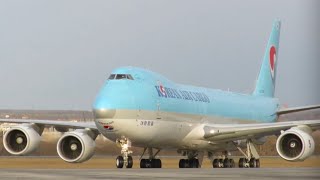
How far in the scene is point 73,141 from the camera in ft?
124

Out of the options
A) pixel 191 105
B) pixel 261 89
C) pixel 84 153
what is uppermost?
pixel 261 89

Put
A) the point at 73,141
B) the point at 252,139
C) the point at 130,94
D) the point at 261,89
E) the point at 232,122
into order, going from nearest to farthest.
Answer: the point at 130,94 < the point at 73,141 < the point at 252,139 < the point at 232,122 < the point at 261,89

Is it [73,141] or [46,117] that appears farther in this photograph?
[46,117]

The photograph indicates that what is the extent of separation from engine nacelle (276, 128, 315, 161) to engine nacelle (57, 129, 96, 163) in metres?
8.21

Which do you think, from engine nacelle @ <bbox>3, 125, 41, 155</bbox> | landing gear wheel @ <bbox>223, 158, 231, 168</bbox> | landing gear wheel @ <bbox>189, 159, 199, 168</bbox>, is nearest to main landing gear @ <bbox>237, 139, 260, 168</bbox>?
landing gear wheel @ <bbox>223, 158, 231, 168</bbox>

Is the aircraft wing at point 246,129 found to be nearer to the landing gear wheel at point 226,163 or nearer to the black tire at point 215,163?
the black tire at point 215,163

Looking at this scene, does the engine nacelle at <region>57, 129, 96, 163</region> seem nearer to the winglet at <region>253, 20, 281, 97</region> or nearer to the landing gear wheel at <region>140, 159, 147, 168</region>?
the landing gear wheel at <region>140, 159, 147, 168</region>

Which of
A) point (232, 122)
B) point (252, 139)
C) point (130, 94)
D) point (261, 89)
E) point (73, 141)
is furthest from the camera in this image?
point (261, 89)

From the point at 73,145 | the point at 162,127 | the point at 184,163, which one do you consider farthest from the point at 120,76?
the point at 184,163

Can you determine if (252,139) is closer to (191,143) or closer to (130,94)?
(191,143)

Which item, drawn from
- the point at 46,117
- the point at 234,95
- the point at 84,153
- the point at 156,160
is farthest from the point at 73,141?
the point at 46,117

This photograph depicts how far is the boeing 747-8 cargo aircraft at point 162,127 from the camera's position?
34750mm

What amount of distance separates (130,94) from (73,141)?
4257 millimetres

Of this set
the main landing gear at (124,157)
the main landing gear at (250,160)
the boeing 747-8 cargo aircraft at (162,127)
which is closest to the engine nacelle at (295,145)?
the boeing 747-8 cargo aircraft at (162,127)
